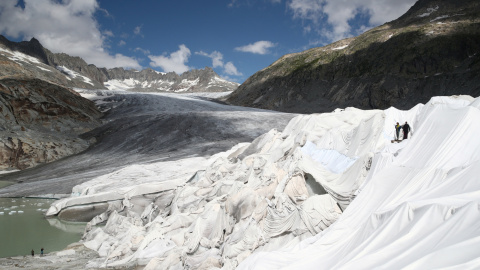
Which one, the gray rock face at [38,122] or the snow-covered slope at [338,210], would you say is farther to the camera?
the gray rock face at [38,122]

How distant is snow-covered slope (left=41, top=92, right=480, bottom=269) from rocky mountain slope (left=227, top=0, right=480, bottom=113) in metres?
40.6

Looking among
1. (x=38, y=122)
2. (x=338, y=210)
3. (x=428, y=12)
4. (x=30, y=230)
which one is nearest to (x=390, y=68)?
(x=428, y=12)

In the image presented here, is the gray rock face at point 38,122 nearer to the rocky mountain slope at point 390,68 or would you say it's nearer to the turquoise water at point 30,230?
the turquoise water at point 30,230

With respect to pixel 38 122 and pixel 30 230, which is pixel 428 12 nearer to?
pixel 38 122

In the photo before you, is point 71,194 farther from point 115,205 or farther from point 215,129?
point 215,129

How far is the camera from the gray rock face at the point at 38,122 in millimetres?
35062

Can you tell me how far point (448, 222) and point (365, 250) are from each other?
5.41 ft

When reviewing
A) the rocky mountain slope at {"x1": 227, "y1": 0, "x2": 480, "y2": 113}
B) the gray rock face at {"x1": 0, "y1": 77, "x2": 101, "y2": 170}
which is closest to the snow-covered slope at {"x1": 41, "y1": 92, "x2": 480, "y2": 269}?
the gray rock face at {"x1": 0, "y1": 77, "x2": 101, "y2": 170}

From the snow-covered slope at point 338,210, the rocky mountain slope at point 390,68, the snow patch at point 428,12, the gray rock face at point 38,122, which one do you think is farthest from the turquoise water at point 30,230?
the snow patch at point 428,12

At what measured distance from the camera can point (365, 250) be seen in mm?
6625

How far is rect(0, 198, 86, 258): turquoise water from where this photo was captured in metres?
15.5

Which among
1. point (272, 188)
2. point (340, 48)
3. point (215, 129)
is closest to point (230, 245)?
point (272, 188)

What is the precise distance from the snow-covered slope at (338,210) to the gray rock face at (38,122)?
77.5ft

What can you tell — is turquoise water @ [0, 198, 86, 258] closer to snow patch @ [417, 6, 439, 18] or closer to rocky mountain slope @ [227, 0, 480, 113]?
rocky mountain slope @ [227, 0, 480, 113]
